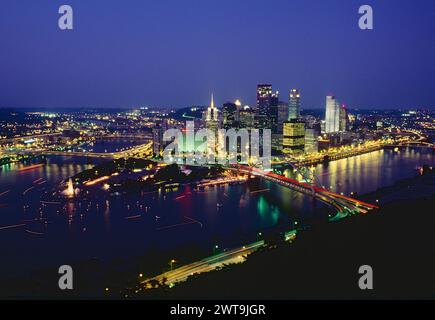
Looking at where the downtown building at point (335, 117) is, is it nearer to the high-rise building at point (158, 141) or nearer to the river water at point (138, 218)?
the high-rise building at point (158, 141)

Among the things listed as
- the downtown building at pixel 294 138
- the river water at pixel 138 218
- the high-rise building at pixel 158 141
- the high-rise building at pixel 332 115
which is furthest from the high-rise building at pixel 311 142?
the high-rise building at pixel 332 115

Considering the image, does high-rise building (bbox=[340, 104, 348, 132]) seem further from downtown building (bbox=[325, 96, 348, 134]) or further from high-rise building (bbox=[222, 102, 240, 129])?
high-rise building (bbox=[222, 102, 240, 129])

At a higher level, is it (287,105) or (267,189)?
(287,105)

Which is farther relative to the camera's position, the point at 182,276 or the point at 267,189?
the point at 267,189

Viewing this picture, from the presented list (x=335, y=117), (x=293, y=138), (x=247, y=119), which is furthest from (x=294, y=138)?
(x=335, y=117)

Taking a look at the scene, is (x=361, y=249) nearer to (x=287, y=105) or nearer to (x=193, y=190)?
(x=193, y=190)

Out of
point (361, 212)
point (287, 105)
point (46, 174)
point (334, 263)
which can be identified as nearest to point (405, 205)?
point (361, 212)
